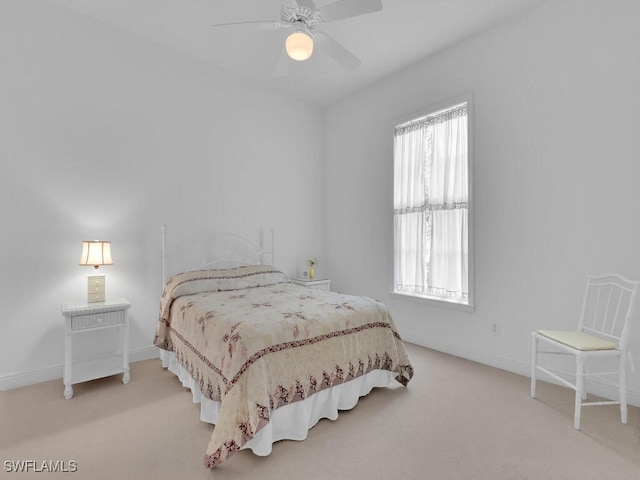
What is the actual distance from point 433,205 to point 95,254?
348 centimetres

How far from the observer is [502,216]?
10.8 ft

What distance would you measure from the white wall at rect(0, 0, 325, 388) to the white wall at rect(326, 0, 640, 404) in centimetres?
236

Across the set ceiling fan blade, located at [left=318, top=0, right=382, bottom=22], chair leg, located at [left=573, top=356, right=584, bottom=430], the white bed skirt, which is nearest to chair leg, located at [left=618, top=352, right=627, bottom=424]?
chair leg, located at [left=573, top=356, right=584, bottom=430]

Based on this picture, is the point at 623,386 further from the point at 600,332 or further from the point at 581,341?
the point at 600,332

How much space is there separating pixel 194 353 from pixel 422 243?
9.01 ft

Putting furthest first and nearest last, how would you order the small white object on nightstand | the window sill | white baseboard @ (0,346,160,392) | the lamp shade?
the small white object on nightstand
the window sill
the lamp shade
white baseboard @ (0,346,160,392)

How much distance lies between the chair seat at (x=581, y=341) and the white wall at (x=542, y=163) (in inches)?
16.7

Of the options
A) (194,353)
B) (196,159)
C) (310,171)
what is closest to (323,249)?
(310,171)

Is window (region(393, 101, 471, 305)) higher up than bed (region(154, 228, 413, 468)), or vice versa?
window (region(393, 101, 471, 305))

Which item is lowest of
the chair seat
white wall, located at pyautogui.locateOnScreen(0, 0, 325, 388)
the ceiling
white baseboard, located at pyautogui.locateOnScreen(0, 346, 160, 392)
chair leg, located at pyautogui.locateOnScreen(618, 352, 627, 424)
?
white baseboard, located at pyautogui.locateOnScreen(0, 346, 160, 392)

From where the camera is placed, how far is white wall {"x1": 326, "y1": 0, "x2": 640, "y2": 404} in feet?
8.51

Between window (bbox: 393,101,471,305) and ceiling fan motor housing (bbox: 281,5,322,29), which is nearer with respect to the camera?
ceiling fan motor housing (bbox: 281,5,322,29)

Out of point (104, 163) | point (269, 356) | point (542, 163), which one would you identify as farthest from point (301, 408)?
point (104, 163)

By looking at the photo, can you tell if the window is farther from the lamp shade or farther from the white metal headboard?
the lamp shade
